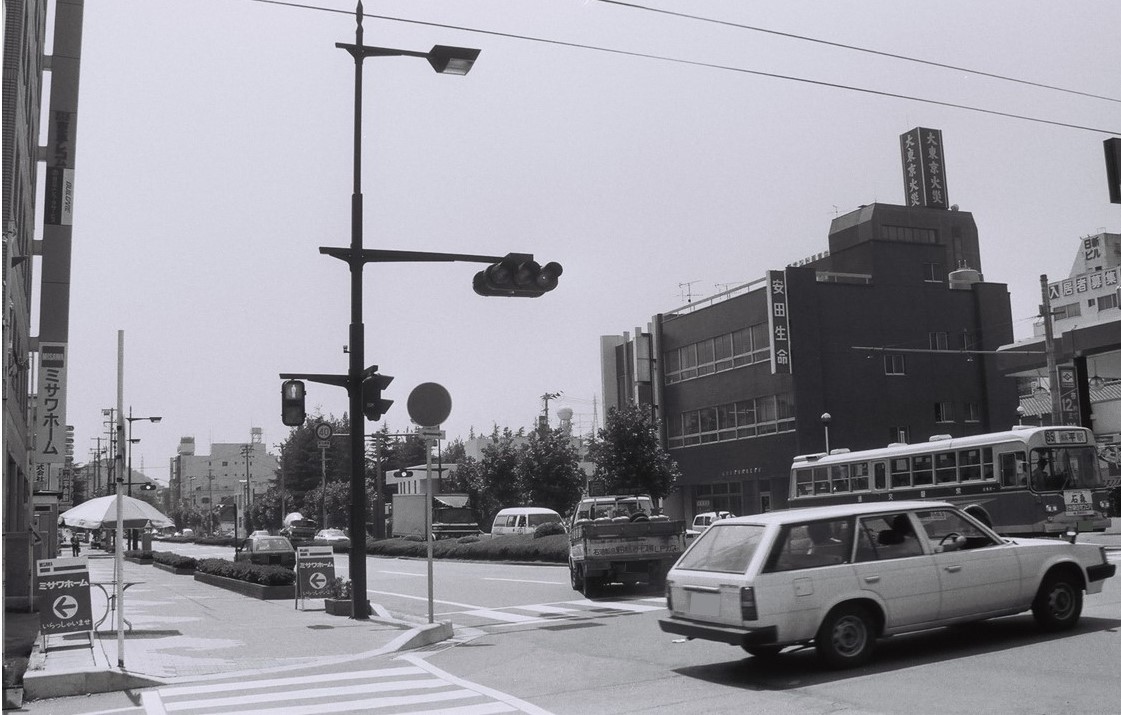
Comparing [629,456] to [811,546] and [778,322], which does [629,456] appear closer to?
[778,322]

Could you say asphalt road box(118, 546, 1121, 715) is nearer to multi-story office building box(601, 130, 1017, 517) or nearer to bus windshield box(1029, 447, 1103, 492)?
bus windshield box(1029, 447, 1103, 492)

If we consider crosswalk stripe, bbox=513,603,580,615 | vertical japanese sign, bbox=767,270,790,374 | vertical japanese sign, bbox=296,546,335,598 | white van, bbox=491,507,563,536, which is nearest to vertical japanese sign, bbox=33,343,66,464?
vertical japanese sign, bbox=296,546,335,598

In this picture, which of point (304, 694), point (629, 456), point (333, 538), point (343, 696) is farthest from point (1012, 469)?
point (333, 538)

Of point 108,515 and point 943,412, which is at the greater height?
point 943,412

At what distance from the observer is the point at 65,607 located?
531 inches

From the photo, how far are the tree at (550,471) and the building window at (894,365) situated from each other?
16287mm

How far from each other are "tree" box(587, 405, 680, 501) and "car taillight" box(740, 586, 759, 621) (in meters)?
38.7

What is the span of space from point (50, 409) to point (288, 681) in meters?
15.9

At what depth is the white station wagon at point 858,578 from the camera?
9305mm

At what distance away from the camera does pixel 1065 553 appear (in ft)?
34.7

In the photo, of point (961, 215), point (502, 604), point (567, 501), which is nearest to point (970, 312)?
point (567, 501)

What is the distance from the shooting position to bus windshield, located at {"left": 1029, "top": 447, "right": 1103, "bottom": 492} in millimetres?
22719

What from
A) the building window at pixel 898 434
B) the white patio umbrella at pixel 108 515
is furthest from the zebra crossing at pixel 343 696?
the building window at pixel 898 434

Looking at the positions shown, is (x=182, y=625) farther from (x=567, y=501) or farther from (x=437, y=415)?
(x=567, y=501)
